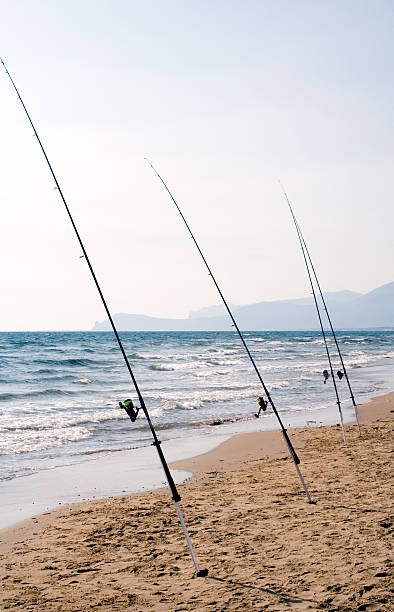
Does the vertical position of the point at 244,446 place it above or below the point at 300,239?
below

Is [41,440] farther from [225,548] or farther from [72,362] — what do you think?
[72,362]

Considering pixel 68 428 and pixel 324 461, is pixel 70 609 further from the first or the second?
pixel 68 428

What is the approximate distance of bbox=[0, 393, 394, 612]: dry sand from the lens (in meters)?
3.98

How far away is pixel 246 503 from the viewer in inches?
251

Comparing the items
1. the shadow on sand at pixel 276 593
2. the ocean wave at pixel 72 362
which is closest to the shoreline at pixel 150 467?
the shadow on sand at pixel 276 593

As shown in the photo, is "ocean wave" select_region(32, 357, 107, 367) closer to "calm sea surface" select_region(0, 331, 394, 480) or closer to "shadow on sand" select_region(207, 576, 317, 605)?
"calm sea surface" select_region(0, 331, 394, 480)

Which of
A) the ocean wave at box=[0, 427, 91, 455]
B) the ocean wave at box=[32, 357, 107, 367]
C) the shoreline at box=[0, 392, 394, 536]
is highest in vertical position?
the ocean wave at box=[32, 357, 107, 367]

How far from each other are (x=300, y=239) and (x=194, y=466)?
4237 mm

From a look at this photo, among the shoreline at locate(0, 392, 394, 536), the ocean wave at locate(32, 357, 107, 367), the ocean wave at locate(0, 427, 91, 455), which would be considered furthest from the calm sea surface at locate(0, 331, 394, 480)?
the ocean wave at locate(32, 357, 107, 367)

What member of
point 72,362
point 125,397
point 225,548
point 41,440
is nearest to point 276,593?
point 225,548

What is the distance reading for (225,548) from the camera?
16.2 feet

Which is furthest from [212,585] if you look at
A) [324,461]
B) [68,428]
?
[68,428]

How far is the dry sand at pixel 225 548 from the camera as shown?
398 centimetres

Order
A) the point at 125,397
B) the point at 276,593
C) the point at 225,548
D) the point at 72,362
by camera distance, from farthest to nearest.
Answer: the point at 72,362, the point at 125,397, the point at 225,548, the point at 276,593
